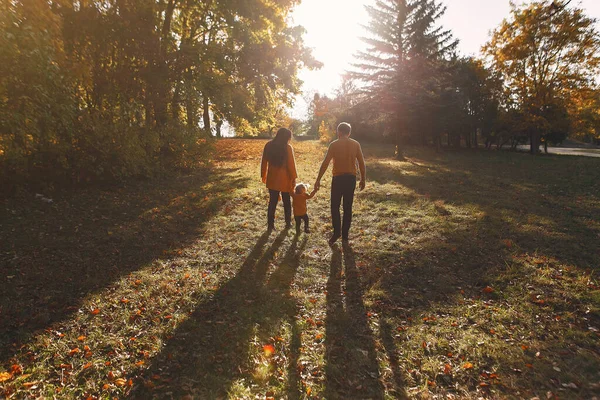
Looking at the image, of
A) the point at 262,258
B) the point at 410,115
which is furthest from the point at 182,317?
the point at 410,115

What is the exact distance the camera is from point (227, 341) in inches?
142

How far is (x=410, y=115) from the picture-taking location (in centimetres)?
2178

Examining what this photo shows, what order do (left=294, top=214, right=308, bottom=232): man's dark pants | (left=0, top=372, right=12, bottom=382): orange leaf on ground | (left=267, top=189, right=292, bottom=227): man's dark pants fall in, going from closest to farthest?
(left=0, top=372, right=12, bottom=382): orange leaf on ground < (left=267, top=189, right=292, bottom=227): man's dark pants < (left=294, top=214, right=308, bottom=232): man's dark pants

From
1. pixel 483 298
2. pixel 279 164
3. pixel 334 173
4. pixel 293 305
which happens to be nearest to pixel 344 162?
pixel 334 173

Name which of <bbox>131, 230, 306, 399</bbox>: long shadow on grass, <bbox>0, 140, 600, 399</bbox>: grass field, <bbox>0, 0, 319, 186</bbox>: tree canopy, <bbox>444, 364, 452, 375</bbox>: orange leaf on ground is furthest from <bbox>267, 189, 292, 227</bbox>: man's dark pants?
<bbox>0, 0, 319, 186</bbox>: tree canopy

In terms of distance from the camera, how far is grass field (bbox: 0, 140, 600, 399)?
119 inches

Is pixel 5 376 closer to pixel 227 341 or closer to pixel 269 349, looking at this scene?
pixel 227 341

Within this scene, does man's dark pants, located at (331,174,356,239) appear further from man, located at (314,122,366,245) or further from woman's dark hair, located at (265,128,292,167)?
woman's dark hair, located at (265,128,292,167)

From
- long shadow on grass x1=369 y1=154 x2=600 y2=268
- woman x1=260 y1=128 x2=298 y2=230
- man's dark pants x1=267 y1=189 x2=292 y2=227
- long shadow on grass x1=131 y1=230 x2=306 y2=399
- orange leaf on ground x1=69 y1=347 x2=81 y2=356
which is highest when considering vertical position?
woman x1=260 y1=128 x2=298 y2=230

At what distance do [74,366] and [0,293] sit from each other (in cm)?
218

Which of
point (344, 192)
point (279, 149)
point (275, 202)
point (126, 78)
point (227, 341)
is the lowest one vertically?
point (227, 341)

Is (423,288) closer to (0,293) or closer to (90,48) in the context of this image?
(0,293)

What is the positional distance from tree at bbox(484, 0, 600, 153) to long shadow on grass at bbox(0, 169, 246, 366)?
28.1 meters

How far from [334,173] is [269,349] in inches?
142
